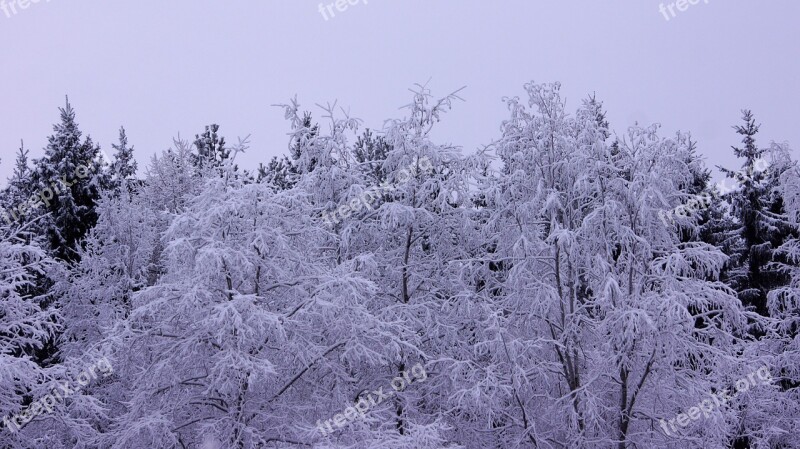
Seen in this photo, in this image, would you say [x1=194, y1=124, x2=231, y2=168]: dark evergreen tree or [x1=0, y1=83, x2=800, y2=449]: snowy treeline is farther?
[x1=194, y1=124, x2=231, y2=168]: dark evergreen tree

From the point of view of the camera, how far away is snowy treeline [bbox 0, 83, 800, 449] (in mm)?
11758

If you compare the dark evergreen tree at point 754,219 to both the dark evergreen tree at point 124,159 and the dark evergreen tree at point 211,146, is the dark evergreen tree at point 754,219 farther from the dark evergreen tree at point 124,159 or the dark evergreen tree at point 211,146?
the dark evergreen tree at point 124,159

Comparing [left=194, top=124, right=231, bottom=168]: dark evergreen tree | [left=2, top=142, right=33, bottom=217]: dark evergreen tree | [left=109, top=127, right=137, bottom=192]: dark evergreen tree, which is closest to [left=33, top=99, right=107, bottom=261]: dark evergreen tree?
[left=2, top=142, right=33, bottom=217]: dark evergreen tree

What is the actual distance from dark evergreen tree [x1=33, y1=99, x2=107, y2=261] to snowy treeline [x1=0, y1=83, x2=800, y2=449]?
9220 millimetres

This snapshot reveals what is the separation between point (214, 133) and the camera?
35625mm

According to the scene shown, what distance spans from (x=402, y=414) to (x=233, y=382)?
405cm

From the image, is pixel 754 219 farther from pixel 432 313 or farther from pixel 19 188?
pixel 19 188

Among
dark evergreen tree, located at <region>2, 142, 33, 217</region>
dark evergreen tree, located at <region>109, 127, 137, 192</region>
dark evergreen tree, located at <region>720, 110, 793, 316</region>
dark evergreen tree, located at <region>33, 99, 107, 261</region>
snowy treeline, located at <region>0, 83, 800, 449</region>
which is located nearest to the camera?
snowy treeline, located at <region>0, 83, 800, 449</region>

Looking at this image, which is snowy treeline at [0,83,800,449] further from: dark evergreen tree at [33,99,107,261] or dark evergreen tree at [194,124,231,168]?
dark evergreen tree at [194,124,231,168]

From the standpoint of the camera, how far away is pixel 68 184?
2633 cm

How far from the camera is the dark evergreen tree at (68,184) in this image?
84.3 ft

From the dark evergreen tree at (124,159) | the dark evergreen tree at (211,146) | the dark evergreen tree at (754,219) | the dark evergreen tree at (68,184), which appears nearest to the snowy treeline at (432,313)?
the dark evergreen tree at (68,184)

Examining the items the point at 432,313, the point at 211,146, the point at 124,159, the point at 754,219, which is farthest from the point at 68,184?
the point at 754,219

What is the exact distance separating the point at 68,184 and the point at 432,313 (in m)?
16.9
